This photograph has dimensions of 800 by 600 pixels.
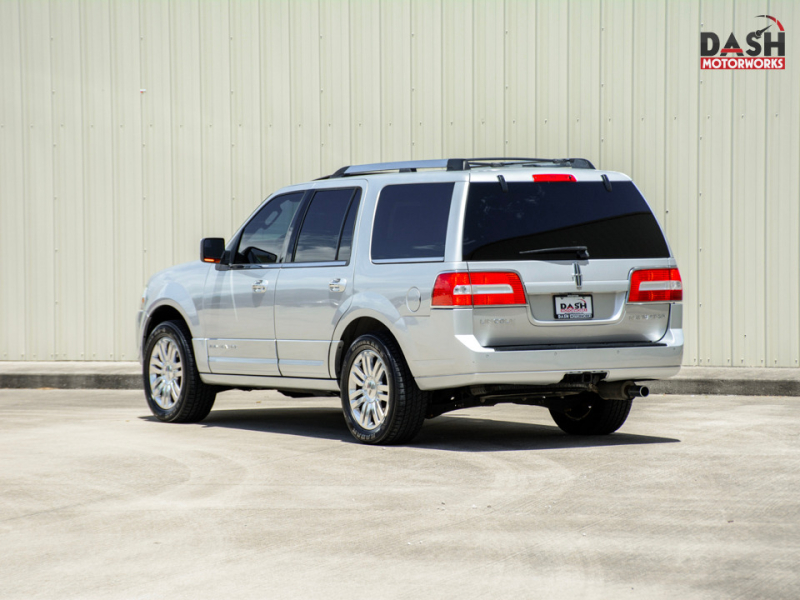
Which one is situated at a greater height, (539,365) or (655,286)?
(655,286)

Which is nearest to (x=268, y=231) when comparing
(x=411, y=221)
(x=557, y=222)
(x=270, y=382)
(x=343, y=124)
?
(x=270, y=382)

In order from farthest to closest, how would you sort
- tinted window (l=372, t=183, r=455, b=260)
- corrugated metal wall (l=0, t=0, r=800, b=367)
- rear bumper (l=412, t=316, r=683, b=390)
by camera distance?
corrugated metal wall (l=0, t=0, r=800, b=367) → tinted window (l=372, t=183, r=455, b=260) → rear bumper (l=412, t=316, r=683, b=390)

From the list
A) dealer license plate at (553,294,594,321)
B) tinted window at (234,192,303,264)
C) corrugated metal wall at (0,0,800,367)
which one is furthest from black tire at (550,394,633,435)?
corrugated metal wall at (0,0,800,367)

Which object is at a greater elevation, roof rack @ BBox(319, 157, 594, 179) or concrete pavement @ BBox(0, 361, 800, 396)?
roof rack @ BBox(319, 157, 594, 179)

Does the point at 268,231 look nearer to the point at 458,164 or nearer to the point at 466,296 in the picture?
the point at 458,164

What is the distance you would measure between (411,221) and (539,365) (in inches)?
53.1

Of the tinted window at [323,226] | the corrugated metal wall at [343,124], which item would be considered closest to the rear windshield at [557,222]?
the tinted window at [323,226]

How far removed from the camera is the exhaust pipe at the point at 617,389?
860 centimetres

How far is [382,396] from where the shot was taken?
28.2ft

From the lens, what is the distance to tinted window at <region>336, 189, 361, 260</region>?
9039 millimetres

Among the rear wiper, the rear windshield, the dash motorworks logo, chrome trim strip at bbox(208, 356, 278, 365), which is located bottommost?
chrome trim strip at bbox(208, 356, 278, 365)

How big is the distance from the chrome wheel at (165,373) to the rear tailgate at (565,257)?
3325 mm

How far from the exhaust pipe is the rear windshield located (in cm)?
88

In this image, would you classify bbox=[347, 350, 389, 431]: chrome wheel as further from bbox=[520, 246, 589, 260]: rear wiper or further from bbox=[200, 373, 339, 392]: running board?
bbox=[520, 246, 589, 260]: rear wiper
